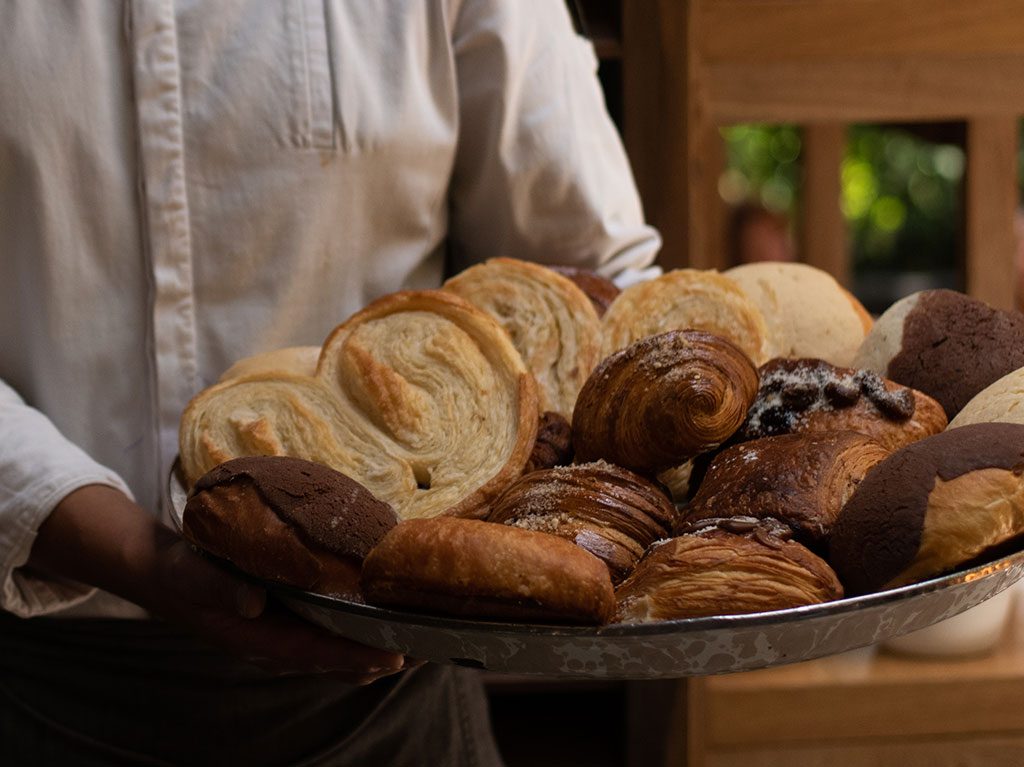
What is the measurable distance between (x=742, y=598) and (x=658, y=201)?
0.93m

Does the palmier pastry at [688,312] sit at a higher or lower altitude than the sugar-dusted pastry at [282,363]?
higher

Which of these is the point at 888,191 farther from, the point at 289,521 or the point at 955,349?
the point at 289,521

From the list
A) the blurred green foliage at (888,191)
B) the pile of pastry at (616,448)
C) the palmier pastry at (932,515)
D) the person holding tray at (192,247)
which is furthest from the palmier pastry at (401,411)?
the blurred green foliage at (888,191)

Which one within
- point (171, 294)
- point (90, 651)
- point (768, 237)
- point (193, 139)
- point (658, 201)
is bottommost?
point (768, 237)

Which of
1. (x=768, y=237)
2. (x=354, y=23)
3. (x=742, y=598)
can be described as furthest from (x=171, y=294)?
(x=768, y=237)

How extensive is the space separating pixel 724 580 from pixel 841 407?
0.62ft

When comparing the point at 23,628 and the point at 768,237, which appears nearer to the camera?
the point at 23,628

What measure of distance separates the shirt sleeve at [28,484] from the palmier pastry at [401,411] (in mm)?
90

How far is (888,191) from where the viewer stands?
4215mm

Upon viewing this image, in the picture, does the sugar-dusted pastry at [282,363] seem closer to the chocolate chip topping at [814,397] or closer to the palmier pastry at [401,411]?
the palmier pastry at [401,411]

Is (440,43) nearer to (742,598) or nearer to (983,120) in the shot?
(742,598)

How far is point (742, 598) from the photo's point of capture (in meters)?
0.51

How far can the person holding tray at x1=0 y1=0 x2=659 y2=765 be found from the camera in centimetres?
83

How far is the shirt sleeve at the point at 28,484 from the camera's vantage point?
0.76 m
